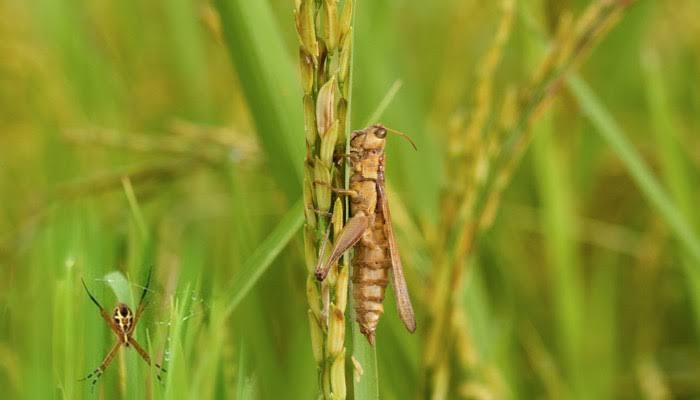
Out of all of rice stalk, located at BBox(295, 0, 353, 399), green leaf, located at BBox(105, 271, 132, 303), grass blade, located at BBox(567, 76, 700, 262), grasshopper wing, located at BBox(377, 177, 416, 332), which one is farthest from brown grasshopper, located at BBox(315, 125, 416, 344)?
grass blade, located at BBox(567, 76, 700, 262)

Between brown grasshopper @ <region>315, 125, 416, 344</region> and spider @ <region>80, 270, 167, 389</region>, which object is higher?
brown grasshopper @ <region>315, 125, 416, 344</region>

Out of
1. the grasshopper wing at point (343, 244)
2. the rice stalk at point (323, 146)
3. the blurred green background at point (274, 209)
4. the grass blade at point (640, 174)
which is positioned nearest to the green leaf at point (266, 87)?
the blurred green background at point (274, 209)

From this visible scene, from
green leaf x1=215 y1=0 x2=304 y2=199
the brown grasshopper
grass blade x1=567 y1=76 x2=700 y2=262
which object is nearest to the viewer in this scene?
the brown grasshopper

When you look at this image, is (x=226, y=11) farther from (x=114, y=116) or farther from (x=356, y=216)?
(x=114, y=116)

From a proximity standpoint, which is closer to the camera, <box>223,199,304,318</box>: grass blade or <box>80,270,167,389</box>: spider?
<box>80,270,167,389</box>: spider

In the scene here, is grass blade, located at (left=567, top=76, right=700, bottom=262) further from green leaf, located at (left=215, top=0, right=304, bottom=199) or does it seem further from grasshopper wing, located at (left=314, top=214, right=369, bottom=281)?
grasshopper wing, located at (left=314, top=214, right=369, bottom=281)

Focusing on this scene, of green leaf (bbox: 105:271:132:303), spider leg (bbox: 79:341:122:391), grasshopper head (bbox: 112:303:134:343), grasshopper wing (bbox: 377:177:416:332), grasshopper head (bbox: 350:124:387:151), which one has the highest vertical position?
grasshopper head (bbox: 350:124:387:151)
